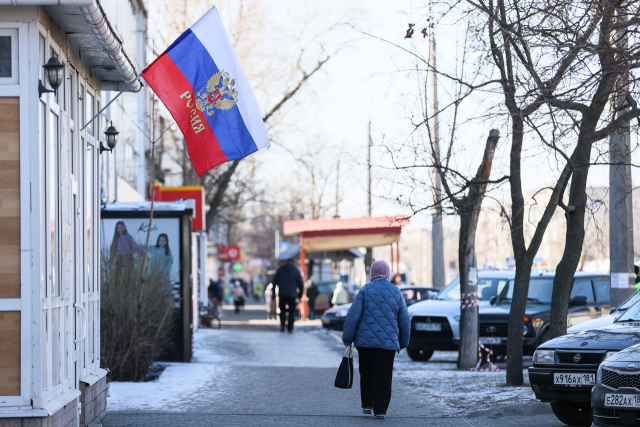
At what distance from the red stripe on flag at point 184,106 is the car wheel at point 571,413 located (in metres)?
4.07

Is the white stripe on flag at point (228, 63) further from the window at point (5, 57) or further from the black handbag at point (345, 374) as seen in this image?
the black handbag at point (345, 374)

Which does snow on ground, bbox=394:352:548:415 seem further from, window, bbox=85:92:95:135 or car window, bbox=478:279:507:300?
window, bbox=85:92:95:135

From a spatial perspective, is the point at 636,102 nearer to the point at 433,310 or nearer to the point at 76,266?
the point at 76,266

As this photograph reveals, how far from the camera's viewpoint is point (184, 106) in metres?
8.16

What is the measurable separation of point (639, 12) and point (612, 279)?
731 centimetres

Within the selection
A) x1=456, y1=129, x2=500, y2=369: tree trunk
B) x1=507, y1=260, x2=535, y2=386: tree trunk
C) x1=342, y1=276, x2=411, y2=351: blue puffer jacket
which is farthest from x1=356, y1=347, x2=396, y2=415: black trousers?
x1=456, y1=129, x2=500, y2=369: tree trunk

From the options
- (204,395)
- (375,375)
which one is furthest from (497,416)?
(204,395)

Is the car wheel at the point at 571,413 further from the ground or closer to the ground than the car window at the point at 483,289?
closer to the ground

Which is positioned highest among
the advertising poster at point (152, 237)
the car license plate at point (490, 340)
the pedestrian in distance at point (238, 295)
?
the advertising poster at point (152, 237)

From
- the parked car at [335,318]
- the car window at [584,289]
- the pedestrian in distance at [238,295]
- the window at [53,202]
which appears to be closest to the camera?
the window at [53,202]

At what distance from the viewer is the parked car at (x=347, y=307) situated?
2428 cm

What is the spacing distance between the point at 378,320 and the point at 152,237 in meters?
6.33

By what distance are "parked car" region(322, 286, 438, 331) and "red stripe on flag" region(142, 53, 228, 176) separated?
53.0 feet

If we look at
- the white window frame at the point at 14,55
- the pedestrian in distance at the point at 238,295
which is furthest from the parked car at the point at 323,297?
the white window frame at the point at 14,55
